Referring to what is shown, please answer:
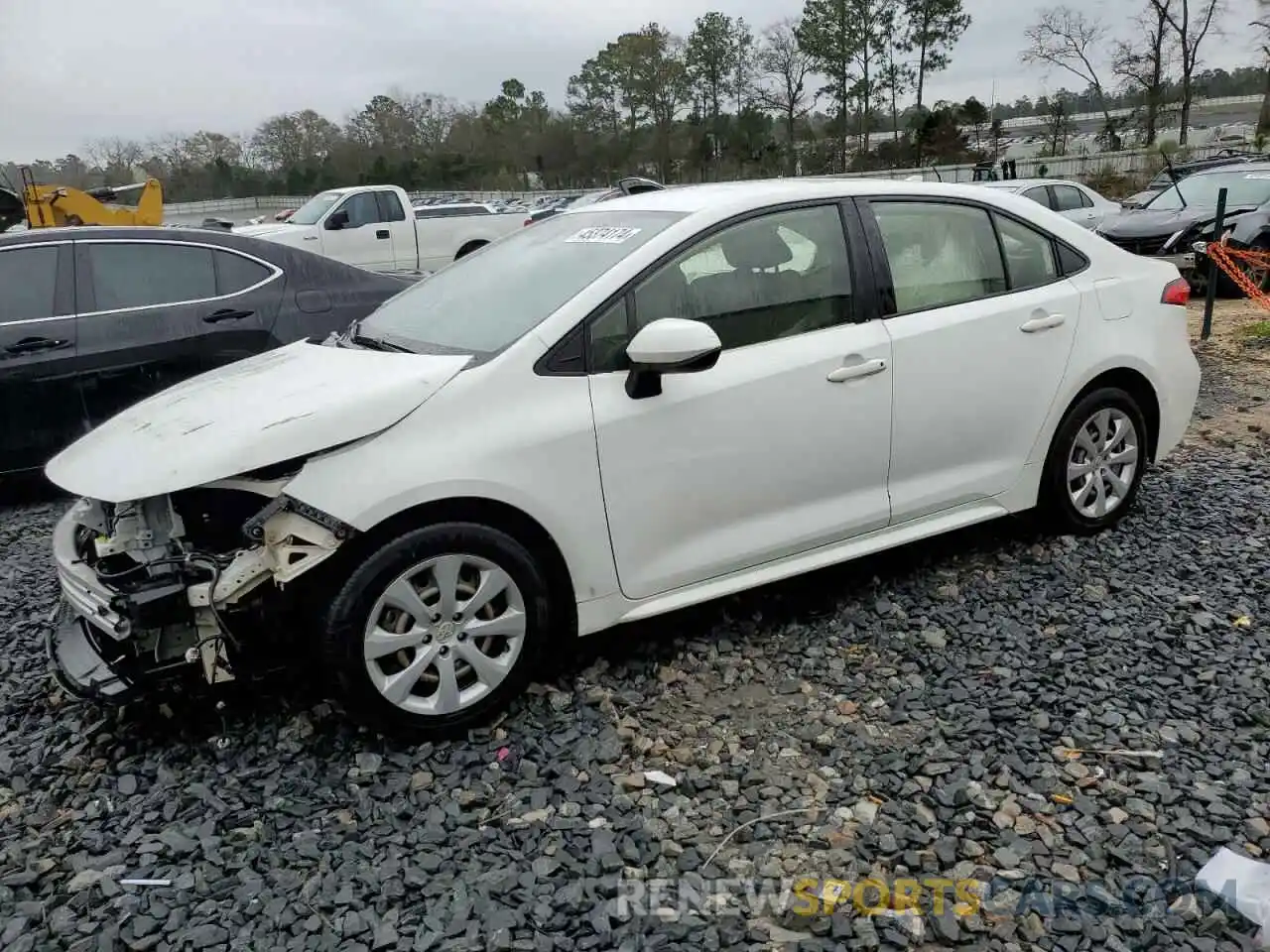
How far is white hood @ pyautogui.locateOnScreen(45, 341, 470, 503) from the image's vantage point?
271 centimetres

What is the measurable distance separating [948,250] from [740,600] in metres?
1.65

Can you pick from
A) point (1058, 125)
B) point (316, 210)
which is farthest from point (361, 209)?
point (1058, 125)

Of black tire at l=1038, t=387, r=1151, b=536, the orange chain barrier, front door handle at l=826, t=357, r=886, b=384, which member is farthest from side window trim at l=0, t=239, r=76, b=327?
the orange chain barrier

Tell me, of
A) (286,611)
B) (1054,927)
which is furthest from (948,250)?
(286,611)

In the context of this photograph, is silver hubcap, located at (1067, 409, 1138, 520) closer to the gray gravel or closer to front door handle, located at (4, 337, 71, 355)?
the gray gravel

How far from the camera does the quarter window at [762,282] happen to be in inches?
128

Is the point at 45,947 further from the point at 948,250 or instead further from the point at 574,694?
the point at 948,250

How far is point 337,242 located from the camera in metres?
14.8

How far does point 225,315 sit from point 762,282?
3498 millimetres

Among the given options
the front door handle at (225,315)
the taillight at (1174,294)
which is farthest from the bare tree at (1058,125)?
the front door handle at (225,315)

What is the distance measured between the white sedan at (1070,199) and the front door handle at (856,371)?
12.0 metres

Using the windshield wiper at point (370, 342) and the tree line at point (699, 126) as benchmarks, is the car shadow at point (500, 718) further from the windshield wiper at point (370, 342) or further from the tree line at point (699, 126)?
the tree line at point (699, 126)

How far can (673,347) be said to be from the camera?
2.91m

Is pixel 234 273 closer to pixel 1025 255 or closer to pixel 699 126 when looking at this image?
pixel 1025 255
